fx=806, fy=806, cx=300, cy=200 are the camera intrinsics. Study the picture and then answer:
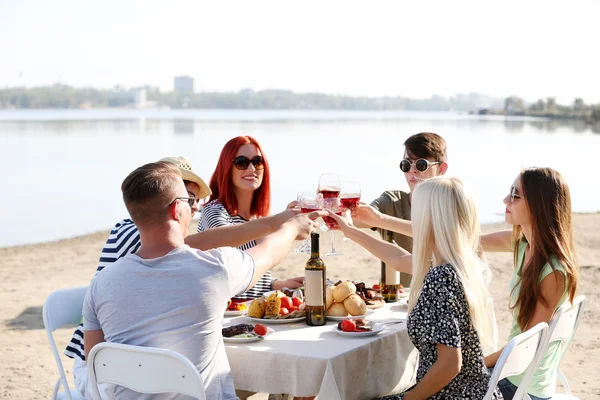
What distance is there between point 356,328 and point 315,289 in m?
0.26

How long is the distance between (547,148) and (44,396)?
122 feet

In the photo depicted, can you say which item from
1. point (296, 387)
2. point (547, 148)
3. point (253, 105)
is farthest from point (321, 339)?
point (253, 105)

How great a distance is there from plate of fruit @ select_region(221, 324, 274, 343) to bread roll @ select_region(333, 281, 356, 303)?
0.43 m

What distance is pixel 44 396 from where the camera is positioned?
5922 mm

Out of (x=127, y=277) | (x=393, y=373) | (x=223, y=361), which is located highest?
(x=127, y=277)

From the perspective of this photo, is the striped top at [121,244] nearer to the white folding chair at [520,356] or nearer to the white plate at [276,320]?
the white plate at [276,320]

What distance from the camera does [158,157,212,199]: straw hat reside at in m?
4.26

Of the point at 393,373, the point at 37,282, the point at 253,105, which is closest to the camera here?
the point at 393,373

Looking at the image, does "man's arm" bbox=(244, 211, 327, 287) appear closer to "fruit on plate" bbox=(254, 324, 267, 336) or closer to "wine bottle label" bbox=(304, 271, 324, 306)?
"wine bottle label" bbox=(304, 271, 324, 306)

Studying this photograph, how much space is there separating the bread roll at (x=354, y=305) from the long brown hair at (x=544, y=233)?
2.31ft

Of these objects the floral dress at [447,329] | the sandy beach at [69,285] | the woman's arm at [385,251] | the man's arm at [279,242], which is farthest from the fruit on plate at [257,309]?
the sandy beach at [69,285]

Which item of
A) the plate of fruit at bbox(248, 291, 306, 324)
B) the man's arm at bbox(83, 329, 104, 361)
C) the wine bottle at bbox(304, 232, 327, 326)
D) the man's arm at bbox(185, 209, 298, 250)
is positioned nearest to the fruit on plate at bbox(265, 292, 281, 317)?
the plate of fruit at bbox(248, 291, 306, 324)

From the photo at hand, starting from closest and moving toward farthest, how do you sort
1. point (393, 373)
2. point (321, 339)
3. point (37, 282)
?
point (321, 339)
point (393, 373)
point (37, 282)

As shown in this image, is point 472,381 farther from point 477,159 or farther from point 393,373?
point 477,159
